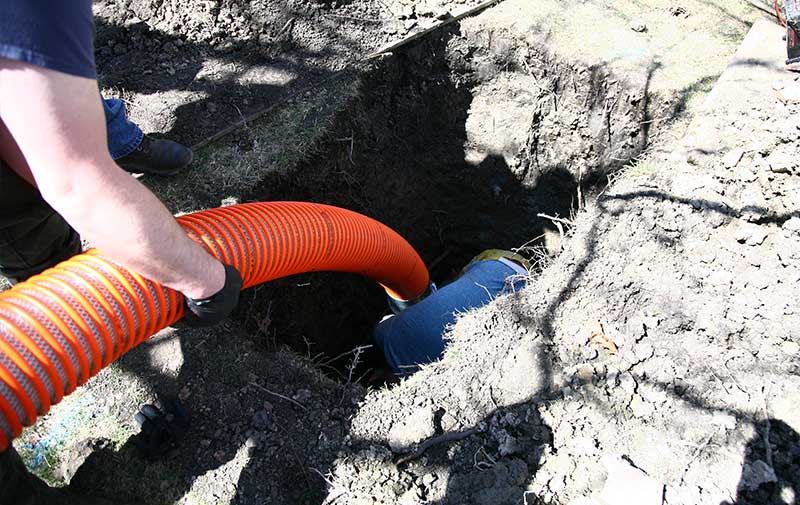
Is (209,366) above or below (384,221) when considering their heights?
above

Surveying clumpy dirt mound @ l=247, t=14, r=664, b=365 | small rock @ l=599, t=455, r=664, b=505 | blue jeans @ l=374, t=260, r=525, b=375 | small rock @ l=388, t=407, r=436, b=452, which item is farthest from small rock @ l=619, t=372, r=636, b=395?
clumpy dirt mound @ l=247, t=14, r=664, b=365

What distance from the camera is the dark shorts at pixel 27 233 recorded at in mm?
2021

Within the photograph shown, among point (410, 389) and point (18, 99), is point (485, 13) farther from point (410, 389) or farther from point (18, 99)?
point (18, 99)

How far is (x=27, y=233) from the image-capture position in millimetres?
2285

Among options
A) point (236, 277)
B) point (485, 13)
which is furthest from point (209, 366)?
point (485, 13)

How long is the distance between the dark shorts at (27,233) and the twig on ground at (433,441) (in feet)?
5.69

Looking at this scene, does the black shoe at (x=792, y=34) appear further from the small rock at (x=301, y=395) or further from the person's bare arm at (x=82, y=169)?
the person's bare arm at (x=82, y=169)

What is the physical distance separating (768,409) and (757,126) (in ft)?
4.58

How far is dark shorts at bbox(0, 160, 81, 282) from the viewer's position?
2.02m

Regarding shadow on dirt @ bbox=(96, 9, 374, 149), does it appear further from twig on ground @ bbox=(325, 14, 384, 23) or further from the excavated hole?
the excavated hole

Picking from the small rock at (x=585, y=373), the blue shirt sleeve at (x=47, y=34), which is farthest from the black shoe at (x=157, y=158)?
the small rock at (x=585, y=373)

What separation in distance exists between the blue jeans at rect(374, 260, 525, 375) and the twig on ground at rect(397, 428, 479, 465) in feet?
2.63

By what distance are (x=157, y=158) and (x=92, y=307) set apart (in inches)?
62.1

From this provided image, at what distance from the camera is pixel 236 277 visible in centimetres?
177
